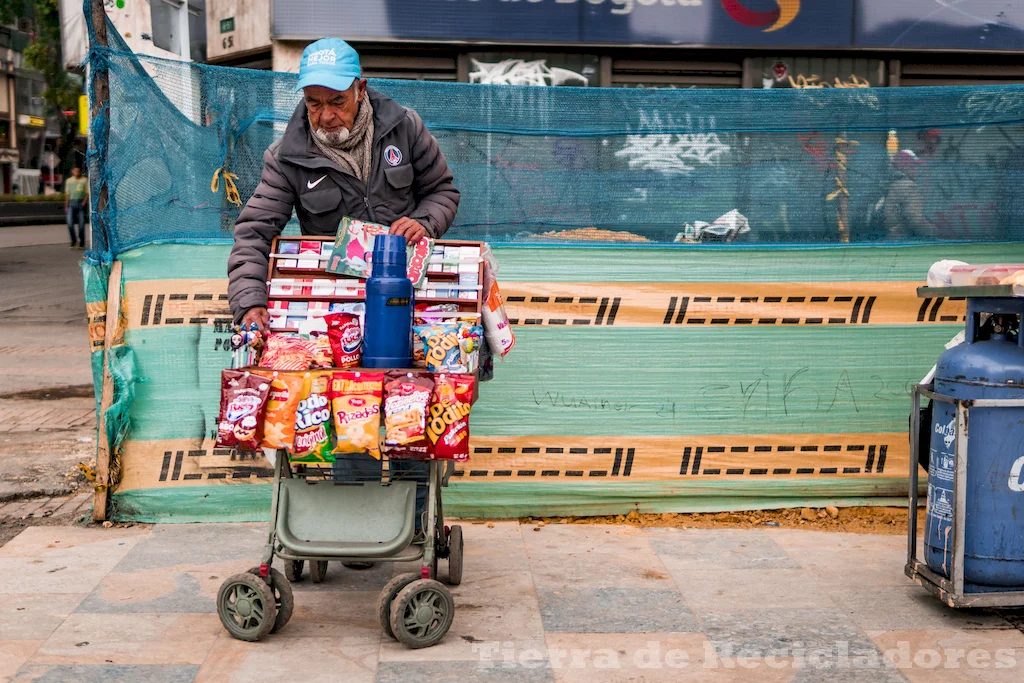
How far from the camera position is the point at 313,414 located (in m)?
3.68

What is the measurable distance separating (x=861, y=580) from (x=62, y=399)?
253 inches

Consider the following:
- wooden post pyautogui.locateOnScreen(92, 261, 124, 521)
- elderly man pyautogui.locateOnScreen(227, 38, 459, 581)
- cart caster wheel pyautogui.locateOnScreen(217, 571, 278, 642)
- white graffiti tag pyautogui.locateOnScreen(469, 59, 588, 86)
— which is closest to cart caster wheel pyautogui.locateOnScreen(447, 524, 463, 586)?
elderly man pyautogui.locateOnScreen(227, 38, 459, 581)

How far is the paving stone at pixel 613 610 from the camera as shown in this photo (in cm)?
419

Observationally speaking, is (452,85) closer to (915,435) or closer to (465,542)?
(465,542)

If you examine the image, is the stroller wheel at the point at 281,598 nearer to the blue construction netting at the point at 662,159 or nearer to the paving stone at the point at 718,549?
the paving stone at the point at 718,549

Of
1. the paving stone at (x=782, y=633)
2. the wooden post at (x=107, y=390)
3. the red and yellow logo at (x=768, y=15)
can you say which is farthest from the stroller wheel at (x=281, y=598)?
the red and yellow logo at (x=768, y=15)

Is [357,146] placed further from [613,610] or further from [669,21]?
[669,21]

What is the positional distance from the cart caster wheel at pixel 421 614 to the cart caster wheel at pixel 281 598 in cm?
41

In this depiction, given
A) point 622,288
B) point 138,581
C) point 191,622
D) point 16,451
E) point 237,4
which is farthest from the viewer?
point 237,4

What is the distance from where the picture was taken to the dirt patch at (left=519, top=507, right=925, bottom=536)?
5.62 metres

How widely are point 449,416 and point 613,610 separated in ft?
4.02

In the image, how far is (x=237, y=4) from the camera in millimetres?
10602

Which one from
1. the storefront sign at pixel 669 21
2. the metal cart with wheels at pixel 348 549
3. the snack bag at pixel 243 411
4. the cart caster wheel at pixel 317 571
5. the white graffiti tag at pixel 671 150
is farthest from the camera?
the storefront sign at pixel 669 21

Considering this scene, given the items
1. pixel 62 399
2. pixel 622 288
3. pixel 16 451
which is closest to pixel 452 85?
pixel 622 288
